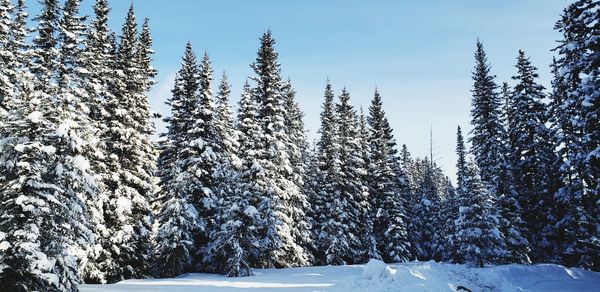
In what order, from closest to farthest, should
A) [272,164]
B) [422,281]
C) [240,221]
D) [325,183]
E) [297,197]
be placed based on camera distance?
1. [422,281]
2. [240,221]
3. [272,164]
4. [297,197]
5. [325,183]

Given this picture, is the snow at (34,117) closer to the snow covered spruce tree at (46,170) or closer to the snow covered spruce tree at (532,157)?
the snow covered spruce tree at (46,170)

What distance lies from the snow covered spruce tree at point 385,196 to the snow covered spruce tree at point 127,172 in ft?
76.1

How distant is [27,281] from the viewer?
15227 mm

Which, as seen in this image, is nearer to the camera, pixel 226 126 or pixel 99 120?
pixel 99 120

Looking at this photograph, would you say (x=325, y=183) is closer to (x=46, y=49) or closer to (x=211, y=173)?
(x=211, y=173)

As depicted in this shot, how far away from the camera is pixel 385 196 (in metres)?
43.6

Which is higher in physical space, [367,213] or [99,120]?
[99,120]

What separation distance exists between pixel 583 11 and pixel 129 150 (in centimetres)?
2585

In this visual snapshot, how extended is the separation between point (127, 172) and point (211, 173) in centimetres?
573

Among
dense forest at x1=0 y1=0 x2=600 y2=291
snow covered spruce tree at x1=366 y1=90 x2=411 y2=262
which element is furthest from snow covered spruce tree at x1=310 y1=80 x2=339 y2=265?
snow covered spruce tree at x1=366 y1=90 x2=411 y2=262

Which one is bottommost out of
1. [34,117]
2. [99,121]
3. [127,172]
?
[127,172]

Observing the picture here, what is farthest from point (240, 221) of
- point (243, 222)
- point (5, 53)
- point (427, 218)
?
point (427, 218)

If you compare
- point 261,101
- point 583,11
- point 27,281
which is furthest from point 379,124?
point 27,281

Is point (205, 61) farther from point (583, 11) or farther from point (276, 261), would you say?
point (583, 11)
